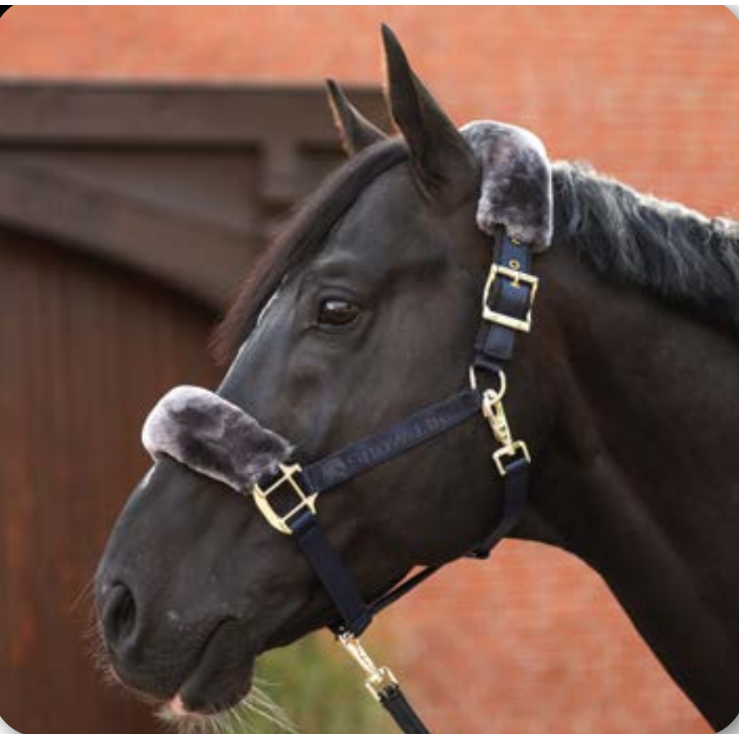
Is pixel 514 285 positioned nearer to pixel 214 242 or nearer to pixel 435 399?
pixel 435 399

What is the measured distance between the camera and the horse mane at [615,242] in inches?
122

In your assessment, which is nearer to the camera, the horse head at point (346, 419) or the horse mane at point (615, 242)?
the horse head at point (346, 419)

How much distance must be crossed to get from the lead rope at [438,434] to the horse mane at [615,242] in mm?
157

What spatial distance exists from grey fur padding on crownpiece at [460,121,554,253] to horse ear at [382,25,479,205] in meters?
0.04

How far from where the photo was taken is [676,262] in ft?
10.1

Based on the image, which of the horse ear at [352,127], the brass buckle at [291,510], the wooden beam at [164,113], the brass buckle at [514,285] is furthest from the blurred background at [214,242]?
the brass buckle at [514,285]

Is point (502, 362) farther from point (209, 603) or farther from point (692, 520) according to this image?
point (209, 603)

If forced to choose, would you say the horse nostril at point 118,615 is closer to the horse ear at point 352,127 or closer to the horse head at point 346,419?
the horse head at point 346,419

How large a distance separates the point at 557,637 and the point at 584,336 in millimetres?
4425

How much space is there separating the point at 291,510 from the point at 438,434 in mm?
310

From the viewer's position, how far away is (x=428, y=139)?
307cm

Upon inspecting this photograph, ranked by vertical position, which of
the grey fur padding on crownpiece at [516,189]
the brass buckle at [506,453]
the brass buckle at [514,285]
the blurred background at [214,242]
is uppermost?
the grey fur padding on crownpiece at [516,189]

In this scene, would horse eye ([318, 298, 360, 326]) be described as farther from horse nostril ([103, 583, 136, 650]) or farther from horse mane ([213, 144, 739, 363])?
horse nostril ([103, 583, 136, 650])

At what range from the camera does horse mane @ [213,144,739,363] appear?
10.1ft
